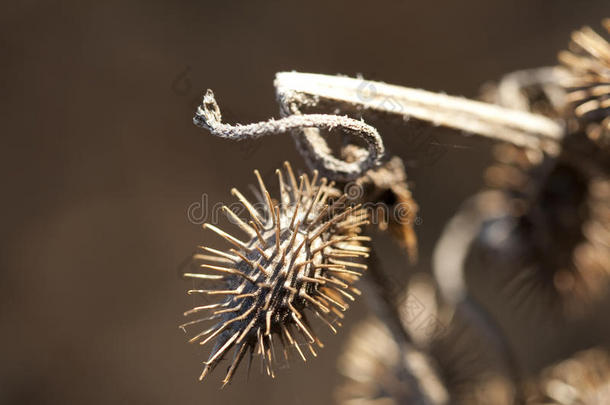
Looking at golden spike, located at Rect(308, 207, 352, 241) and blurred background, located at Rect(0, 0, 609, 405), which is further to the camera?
blurred background, located at Rect(0, 0, 609, 405)

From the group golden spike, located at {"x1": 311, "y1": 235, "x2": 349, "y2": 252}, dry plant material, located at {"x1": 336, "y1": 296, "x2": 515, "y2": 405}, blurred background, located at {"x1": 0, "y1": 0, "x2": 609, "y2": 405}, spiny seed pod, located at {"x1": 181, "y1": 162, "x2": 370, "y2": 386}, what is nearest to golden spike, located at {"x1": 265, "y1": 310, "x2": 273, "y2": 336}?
spiny seed pod, located at {"x1": 181, "y1": 162, "x2": 370, "y2": 386}

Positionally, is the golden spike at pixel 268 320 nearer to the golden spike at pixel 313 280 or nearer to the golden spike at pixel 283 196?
the golden spike at pixel 313 280

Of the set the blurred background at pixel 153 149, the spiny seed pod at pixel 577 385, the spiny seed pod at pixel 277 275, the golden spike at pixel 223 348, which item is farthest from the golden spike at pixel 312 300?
the blurred background at pixel 153 149

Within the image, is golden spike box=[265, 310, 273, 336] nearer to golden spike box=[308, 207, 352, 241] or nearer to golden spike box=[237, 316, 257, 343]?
golden spike box=[237, 316, 257, 343]

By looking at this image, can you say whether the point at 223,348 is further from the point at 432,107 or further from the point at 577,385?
the point at 577,385

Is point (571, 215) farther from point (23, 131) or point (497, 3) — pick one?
point (23, 131)

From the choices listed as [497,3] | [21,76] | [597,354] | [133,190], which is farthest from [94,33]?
[597,354]

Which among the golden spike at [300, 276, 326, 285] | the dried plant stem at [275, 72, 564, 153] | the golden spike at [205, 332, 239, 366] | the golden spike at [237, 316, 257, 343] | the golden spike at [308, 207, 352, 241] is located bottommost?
the golden spike at [205, 332, 239, 366]
